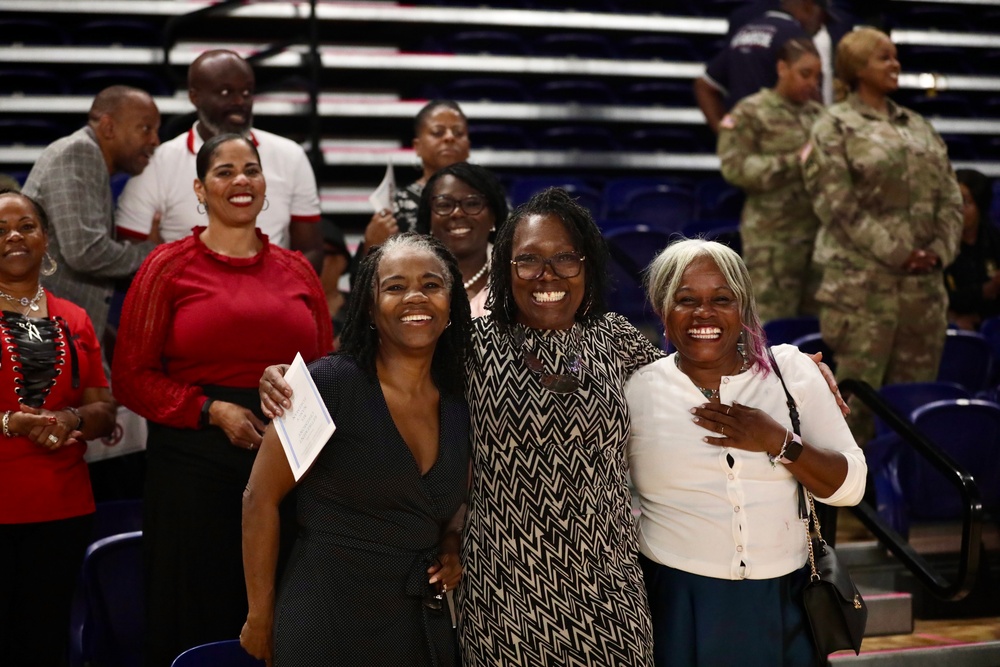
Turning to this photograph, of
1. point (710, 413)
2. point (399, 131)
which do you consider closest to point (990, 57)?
point (399, 131)

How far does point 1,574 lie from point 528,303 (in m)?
1.50

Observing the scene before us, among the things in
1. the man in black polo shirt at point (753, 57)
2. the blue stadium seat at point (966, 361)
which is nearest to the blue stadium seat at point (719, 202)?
the man in black polo shirt at point (753, 57)

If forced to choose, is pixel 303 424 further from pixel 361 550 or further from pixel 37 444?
pixel 37 444

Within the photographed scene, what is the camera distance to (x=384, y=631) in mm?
2236

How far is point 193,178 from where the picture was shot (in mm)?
3732

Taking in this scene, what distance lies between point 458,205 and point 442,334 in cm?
86

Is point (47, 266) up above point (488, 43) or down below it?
below

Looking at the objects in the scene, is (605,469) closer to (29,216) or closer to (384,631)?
(384,631)

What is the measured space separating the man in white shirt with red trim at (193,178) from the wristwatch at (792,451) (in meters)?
1.94

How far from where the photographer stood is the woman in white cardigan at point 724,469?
2377 millimetres

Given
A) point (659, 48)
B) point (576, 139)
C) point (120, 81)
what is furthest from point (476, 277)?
point (659, 48)

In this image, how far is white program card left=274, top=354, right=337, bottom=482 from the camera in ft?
6.91

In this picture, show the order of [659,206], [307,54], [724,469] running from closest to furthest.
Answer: [724,469]
[307,54]
[659,206]

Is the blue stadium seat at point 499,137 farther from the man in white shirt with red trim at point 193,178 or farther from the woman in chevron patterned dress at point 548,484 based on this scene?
the woman in chevron patterned dress at point 548,484
